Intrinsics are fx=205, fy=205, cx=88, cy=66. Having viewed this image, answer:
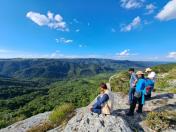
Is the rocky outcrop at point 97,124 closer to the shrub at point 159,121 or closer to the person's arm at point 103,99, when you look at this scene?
the person's arm at point 103,99

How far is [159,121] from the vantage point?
31.6 feet

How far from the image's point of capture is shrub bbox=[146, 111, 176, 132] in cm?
949

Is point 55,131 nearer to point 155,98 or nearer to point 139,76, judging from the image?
point 139,76

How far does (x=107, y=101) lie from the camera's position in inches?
403

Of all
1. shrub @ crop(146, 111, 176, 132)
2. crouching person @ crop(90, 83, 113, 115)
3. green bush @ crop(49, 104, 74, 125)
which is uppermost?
crouching person @ crop(90, 83, 113, 115)

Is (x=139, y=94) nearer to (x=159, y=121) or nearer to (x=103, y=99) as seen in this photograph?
(x=159, y=121)

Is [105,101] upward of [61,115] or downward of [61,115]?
upward

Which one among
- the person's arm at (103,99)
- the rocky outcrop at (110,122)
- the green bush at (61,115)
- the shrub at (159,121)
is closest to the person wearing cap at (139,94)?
the rocky outcrop at (110,122)

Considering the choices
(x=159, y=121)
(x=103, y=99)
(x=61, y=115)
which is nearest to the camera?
(x=159, y=121)

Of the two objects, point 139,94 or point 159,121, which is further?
point 139,94

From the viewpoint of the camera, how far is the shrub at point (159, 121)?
9.49m

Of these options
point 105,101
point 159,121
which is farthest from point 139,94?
point 105,101

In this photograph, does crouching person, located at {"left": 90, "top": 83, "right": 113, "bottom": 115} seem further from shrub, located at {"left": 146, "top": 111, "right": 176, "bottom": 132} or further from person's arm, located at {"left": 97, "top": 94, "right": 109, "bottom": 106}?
shrub, located at {"left": 146, "top": 111, "right": 176, "bottom": 132}

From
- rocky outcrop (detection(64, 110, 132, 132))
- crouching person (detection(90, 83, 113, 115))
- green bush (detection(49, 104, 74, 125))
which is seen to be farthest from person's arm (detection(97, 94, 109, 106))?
green bush (detection(49, 104, 74, 125))
